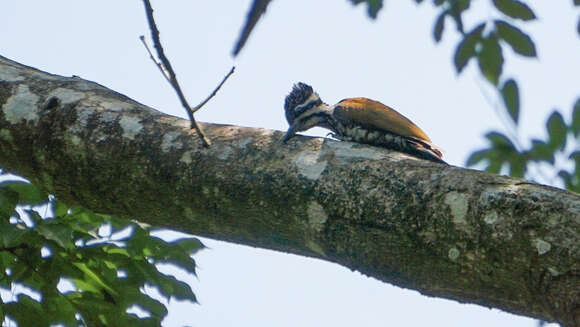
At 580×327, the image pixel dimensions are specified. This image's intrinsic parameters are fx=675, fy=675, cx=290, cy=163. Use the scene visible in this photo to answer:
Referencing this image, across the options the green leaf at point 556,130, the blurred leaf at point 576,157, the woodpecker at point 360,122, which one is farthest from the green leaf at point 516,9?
the woodpecker at point 360,122

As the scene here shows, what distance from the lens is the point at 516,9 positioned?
9.47 ft

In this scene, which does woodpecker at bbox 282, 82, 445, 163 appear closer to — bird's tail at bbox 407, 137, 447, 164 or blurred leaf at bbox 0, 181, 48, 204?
bird's tail at bbox 407, 137, 447, 164

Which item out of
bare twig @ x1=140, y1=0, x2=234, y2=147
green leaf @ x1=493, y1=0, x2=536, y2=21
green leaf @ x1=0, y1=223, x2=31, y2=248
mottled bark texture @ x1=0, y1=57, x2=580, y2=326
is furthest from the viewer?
green leaf @ x1=493, y1=0, x2=536, y2=21

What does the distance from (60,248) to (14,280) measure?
224 mm

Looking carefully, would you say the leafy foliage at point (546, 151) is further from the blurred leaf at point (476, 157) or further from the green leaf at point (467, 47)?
the green leaf at point (467, 47)

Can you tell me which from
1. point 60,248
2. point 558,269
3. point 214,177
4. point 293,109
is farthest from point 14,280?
point 293,109

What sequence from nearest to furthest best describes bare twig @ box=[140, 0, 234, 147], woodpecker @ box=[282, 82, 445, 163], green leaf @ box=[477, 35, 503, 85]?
bare twig @ box=[140, 0, 234, 147] < green leaf @ box=[477, 35, 503, 85] < woodpecker @ box=[282, 82, 445, 163]

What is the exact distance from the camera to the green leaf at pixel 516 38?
2906 millimetres

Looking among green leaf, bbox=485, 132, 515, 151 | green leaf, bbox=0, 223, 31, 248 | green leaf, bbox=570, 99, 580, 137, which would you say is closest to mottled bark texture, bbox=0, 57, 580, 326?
green leaf, bbox=0, 223, 31, 248

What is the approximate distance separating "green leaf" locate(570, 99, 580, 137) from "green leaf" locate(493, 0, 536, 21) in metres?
0.42

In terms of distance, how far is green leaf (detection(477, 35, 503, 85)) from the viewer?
2.99 metres

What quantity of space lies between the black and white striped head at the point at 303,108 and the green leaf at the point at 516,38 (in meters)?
1.93

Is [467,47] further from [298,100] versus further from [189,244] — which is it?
[298,100]

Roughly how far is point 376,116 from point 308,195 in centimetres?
232
